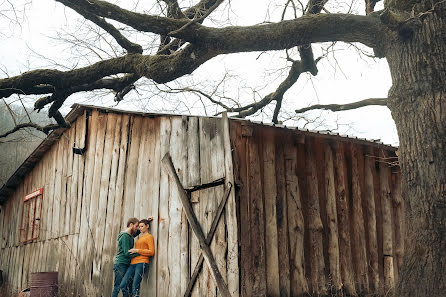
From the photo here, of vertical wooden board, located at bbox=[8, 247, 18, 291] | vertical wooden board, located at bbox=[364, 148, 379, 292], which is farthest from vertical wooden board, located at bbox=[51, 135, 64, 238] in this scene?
Answer: vertical wooden board, located at bbox=[364, 148, 379, 292]

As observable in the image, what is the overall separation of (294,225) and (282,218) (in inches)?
11.5

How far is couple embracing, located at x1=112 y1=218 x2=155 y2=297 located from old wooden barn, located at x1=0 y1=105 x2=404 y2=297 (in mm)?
179

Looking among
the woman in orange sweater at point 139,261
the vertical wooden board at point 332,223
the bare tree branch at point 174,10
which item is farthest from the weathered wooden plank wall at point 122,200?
the vertical wooden board at point 332,223

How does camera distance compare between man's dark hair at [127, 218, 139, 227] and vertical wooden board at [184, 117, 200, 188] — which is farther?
man's dark hair at [127, 218, 139, 227]

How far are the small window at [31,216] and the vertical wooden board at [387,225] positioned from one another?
908cm

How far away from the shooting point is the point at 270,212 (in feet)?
27.5

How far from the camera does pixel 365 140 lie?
9.70 meters

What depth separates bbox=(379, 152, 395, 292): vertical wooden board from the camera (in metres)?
9.88

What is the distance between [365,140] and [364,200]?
1195 mm

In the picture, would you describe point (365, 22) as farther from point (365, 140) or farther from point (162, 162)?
point (162, 162)

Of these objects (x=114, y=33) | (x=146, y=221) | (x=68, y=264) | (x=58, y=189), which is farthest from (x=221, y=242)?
(x=58, y=189)

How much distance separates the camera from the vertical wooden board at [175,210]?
8406 millimetres

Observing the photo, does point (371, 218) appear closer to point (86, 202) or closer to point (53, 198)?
point (86, 202)

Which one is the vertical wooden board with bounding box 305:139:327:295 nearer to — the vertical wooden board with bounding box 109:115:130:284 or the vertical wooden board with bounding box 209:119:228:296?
the vertical wooden board with bounding box 209:119:228:296
